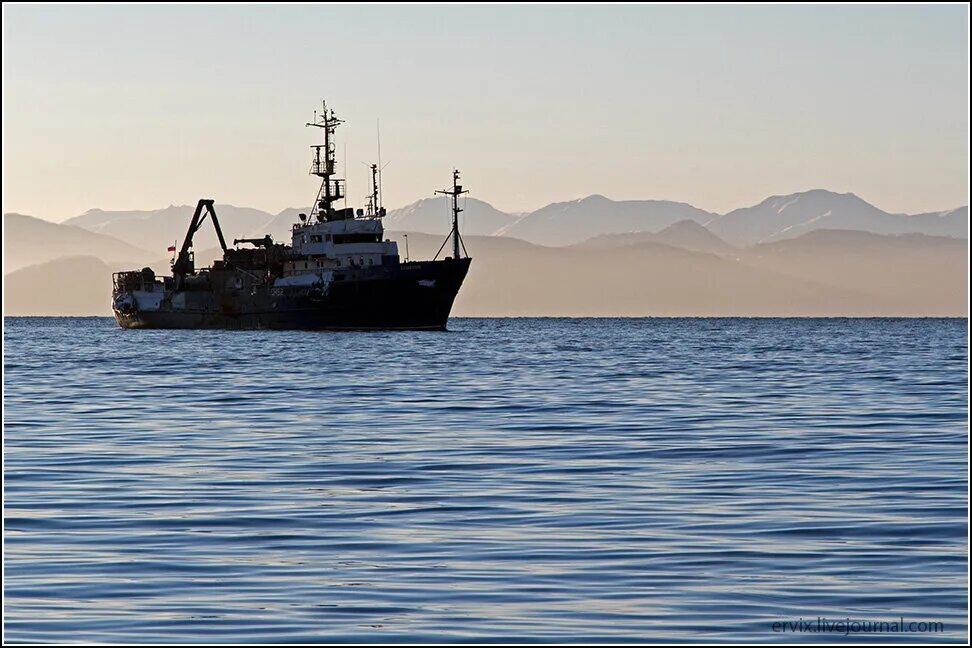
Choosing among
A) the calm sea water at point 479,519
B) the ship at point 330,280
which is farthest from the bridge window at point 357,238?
the calm sea water at point 479,519

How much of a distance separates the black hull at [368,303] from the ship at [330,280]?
72 mm

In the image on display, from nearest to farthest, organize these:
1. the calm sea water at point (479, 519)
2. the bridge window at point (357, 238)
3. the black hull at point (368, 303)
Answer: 1. the calm sea water at point (479, 519)
2. the black hull at point (368, 303)
3. the bridge window at point (357, 238)

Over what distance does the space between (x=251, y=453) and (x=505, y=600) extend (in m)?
12.8

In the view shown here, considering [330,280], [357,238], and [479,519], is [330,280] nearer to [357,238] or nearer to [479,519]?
[357,238]

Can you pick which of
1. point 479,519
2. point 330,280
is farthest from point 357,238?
point 479,519

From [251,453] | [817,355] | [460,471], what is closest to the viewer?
[460,471]

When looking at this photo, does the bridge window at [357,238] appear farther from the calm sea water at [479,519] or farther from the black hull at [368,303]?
the calm sea water at [479,519]

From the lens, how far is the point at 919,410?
123 feet

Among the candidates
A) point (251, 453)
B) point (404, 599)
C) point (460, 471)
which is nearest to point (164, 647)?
point (404, 599)

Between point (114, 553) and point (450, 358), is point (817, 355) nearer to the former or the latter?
point (450, 358)

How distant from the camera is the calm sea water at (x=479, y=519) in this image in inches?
512

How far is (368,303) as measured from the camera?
11981cm

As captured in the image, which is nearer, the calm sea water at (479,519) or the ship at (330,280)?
the calm sea water at (479,519)

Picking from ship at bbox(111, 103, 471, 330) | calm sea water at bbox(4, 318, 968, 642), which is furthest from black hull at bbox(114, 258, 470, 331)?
calm sea water at bbox(4, 318, 968, 642)
